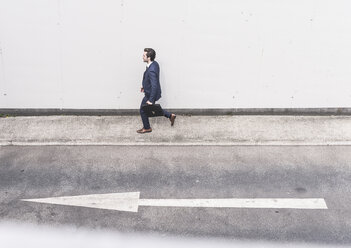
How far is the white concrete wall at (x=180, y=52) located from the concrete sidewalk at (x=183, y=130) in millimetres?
335

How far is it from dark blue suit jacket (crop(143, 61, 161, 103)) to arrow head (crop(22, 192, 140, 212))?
7.43 ft

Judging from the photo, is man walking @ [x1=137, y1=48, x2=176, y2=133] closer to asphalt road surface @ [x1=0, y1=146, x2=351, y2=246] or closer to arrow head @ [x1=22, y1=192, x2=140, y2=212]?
asphalt road surface @ [x1=0, y1=146, x2=351, y2=246]

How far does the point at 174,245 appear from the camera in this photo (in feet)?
19.0

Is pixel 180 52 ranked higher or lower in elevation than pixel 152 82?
higher

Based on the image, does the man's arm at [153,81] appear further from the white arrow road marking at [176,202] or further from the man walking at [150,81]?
the white arrow road marking at [176,202]

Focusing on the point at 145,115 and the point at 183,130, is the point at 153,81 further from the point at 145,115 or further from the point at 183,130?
the point at 183,130

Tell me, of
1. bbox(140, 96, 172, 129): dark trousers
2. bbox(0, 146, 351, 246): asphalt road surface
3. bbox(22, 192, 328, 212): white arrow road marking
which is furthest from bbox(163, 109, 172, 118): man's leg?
bbox(22, 192, 328, 212): white arrow road marking

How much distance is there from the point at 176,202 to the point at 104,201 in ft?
3.94

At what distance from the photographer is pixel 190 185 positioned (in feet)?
23.1

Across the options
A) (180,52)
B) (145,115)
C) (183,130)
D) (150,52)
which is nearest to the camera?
(150,52)

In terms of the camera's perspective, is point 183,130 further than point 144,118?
Yes

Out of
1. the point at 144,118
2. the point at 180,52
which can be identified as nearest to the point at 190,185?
the point at 144,118

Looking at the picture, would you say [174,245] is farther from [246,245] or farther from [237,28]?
[237,28]

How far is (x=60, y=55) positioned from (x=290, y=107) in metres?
5.27
